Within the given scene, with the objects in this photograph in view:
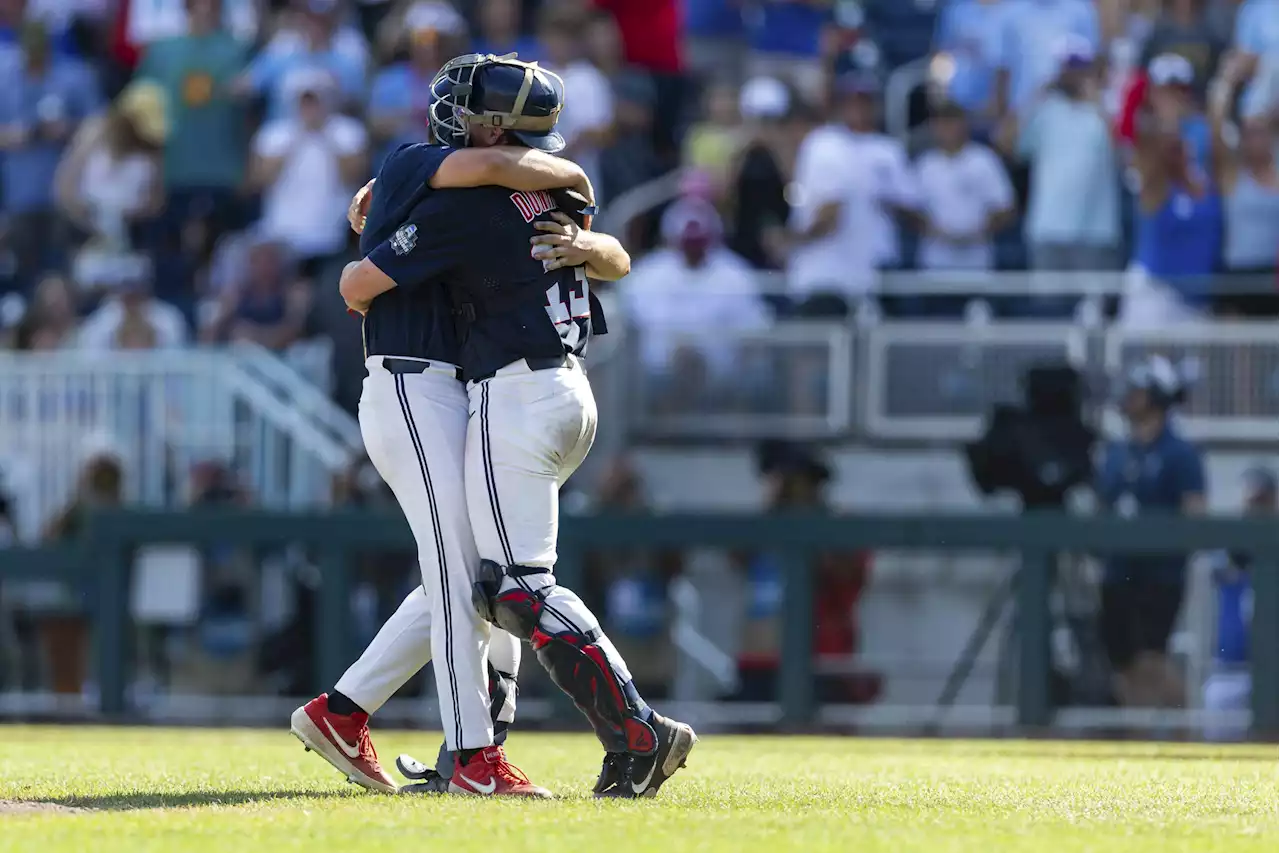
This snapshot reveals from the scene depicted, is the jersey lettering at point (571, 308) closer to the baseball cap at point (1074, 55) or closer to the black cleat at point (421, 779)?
the black cleat at point (421, 779)

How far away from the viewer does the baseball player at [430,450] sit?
6406 millimetres

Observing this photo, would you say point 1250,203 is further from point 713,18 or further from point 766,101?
point 713,18

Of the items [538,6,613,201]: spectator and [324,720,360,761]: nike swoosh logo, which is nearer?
[324,720,360,761]: nike swoosh logo

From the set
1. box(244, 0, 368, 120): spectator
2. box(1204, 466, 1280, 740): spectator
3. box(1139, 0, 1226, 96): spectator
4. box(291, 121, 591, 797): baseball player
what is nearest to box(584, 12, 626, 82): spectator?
box(244, 0, 368, 120): spectator

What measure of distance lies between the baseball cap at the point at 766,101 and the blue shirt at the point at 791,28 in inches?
33.4

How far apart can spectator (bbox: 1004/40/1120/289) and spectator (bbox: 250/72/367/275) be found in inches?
173

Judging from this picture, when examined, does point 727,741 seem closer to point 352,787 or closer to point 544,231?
point 352,787

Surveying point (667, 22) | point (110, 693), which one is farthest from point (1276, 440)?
point (110, 693)

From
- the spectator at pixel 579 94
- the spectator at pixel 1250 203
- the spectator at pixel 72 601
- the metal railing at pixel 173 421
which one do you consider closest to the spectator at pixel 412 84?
the spectator at pixel 579 94

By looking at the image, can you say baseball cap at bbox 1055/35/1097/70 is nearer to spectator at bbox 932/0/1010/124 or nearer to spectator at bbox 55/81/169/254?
spectator at bbox 932/0/1010/124

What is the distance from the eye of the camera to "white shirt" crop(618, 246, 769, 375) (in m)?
13.2

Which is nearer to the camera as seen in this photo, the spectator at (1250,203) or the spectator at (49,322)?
the spectator at (1250,203)

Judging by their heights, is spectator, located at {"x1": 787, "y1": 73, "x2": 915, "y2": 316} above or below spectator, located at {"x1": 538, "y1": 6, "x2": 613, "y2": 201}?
below

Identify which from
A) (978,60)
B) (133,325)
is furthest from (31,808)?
(978,60)
